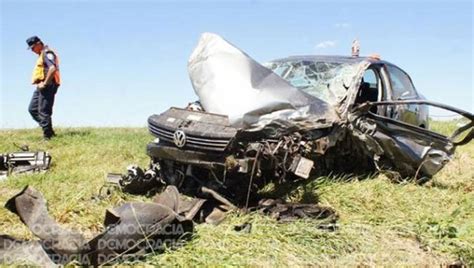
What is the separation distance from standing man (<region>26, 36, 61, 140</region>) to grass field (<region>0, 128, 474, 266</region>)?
2883 millimetres

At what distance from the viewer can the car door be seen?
18.4 ft

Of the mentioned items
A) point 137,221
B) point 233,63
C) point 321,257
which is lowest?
point 321,257

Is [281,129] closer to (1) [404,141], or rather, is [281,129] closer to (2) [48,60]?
(1) [404,141]

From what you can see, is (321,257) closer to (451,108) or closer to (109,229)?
(109,229)

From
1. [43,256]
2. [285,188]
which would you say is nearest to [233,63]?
[285,188]

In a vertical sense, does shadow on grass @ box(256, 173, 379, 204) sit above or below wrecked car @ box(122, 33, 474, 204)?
below

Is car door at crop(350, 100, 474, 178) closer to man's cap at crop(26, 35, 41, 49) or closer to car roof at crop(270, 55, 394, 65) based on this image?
car roof at crop(270, 55, 394, 65)

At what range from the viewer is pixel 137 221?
11.8 ft

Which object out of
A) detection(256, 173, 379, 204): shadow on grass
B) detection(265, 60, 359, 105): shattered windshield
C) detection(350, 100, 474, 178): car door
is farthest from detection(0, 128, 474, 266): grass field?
detection(265, 60, 359, 105): shattered windshield

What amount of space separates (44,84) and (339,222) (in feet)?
21.6

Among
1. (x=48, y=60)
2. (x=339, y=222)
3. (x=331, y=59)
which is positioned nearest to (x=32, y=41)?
(x=48, y=60)

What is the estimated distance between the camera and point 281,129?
4.80 m

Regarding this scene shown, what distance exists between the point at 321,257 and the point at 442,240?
3.51ft

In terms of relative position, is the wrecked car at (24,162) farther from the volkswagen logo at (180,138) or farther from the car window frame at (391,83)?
the car window frame at (391,83)
